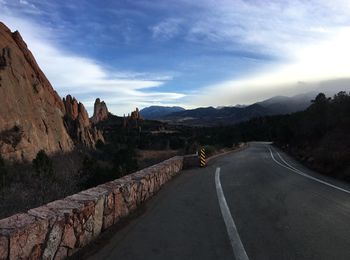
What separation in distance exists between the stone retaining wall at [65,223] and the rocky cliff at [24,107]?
4946 cm

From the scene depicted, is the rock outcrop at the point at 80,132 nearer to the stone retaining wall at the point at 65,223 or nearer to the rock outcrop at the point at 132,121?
the rock outcrop at the point at 132,121

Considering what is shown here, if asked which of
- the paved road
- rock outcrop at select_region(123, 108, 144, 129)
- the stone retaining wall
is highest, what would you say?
rock outcrop at select_region(123, 108, 144, 129)

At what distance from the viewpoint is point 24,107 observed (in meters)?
64.3

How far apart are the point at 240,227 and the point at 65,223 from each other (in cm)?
357

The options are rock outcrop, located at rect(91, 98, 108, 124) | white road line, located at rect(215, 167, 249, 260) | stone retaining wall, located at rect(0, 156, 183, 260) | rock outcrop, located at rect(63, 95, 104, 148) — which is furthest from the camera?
rock outcrop, located at rect(91, 98, 108, 124)

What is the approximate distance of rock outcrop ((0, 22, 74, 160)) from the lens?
190ft

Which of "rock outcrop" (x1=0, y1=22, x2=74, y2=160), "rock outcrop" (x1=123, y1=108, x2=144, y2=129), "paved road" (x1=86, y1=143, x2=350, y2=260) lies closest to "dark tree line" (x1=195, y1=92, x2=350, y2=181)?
"paved road" (x1=86, y1=143, x2=350, y2=260)

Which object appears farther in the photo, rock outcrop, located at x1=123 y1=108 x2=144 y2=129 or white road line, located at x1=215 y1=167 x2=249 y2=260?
rock outcrop, located at x1=123 y1=108 x2=144 y2=129

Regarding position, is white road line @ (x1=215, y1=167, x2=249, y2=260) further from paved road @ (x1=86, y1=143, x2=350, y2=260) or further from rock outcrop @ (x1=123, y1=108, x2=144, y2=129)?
rock outcrop @ (x1=123, y1=108, x2=144, y2=129)

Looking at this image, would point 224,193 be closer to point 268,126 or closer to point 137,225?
point 137,225

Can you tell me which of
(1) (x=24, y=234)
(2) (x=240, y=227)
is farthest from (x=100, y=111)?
(1) (x=24, y=234)

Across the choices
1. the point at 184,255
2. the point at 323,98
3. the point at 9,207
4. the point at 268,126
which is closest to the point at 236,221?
the point at 184,255

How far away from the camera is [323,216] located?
8.94m

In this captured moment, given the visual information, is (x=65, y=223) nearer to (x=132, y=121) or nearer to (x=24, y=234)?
(x=24, y=234)
